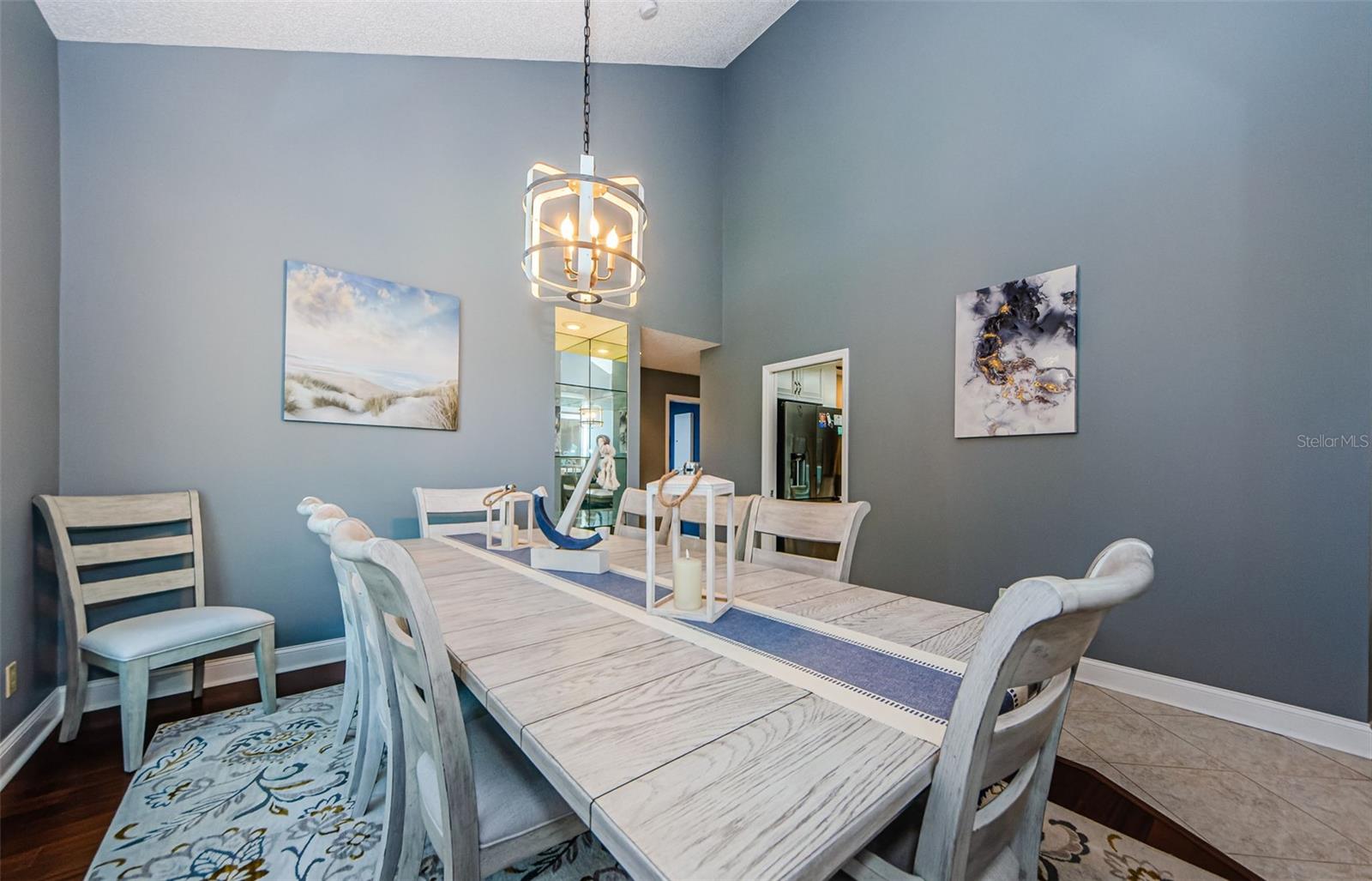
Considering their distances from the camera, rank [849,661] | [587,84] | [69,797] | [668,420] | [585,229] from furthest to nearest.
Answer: [668,420] → [587,84] → [585,229] → [69,797] → [849,661]

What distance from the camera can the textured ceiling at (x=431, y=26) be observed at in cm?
222

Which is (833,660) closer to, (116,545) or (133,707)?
(133,707)

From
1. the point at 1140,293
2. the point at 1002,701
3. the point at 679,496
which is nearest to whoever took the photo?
the point at 1002,701

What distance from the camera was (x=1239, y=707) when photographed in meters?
2.05

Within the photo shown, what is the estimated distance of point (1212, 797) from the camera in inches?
62.7

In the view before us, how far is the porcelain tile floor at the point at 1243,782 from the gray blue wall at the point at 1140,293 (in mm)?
250

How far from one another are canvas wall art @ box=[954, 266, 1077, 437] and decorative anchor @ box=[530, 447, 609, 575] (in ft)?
7.45

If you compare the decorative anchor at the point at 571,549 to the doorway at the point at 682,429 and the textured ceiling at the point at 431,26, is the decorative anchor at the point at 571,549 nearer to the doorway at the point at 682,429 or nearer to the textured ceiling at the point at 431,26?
the textured ceiling at the point at 431,26

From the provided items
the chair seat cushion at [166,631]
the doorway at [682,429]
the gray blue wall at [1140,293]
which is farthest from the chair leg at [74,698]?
the doorway at [682,429]

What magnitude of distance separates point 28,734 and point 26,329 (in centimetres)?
149

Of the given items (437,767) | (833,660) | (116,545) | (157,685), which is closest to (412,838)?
(437,767)

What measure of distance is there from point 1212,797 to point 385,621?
2.44 m

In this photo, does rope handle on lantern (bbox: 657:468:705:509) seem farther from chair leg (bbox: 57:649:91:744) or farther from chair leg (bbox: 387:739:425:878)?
chair leg (bbox: 57:649:91:744)

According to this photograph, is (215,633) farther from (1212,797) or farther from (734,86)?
(734,86)
